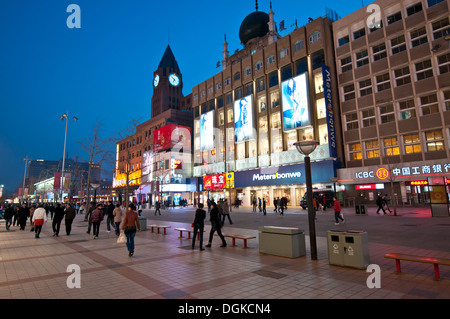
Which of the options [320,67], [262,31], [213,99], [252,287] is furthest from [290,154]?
[252,287]

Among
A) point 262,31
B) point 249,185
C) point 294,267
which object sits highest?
point 262,31

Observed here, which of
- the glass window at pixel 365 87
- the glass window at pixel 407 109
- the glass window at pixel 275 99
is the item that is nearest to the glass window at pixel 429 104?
the glass window at pixel 407 109

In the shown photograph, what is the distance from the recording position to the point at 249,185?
49344mm

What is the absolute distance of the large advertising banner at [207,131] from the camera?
194 ft

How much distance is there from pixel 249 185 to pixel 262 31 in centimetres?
3819

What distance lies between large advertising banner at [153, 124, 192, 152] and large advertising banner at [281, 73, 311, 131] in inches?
1323

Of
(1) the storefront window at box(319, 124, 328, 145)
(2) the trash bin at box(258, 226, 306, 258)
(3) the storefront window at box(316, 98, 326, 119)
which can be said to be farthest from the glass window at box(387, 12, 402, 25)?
(2) the trash bin at box(258, 226, 306, 258)

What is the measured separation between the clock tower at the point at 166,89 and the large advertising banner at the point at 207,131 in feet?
149

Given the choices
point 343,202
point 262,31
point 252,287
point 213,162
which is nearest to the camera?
point 252,287

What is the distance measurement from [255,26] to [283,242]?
214 feet

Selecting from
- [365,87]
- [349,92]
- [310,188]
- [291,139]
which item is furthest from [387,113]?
[310,188]

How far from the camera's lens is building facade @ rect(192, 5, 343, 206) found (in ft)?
134

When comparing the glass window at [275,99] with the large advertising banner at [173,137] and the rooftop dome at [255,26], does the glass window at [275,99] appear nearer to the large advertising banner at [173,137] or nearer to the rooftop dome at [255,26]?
the rooftop dome at [255,26]
